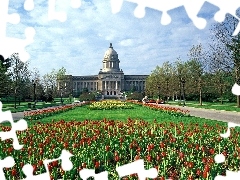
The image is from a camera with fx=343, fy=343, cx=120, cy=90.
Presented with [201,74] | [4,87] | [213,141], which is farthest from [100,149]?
[201,74]

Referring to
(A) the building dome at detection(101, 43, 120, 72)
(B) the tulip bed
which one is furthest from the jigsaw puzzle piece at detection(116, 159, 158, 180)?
(A) the building dome at detection(101, 43, 120, 72)

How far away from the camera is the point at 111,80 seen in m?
144

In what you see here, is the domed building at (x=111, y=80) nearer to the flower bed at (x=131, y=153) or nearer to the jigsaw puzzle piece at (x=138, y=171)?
the flower bed at (x=131, y=153)

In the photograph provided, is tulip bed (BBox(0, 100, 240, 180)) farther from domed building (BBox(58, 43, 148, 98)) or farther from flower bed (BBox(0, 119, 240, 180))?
domed building (BBox(58, 43, 148, 98))

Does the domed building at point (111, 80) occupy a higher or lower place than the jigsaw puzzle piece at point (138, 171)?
higher

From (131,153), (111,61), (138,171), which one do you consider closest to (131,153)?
(131,153)

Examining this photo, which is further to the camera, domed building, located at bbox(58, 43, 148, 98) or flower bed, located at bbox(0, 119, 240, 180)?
domed building, located at bbox(58, 43, 148, 98)

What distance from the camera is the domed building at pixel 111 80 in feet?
470

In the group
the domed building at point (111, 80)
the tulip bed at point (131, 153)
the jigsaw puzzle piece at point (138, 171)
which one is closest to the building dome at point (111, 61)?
the domed building at point (111, 80)

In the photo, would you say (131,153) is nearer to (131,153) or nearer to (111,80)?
(131,153)

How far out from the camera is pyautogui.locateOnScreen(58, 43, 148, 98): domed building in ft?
470

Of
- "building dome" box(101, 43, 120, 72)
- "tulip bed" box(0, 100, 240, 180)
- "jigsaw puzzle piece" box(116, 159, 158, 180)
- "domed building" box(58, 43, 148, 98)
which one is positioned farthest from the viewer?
"domed building" box(58, 43, 148, 98)

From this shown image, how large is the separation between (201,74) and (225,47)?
10.4 metres

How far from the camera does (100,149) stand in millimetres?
6707
